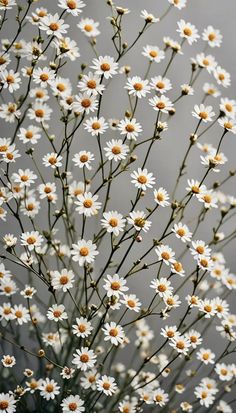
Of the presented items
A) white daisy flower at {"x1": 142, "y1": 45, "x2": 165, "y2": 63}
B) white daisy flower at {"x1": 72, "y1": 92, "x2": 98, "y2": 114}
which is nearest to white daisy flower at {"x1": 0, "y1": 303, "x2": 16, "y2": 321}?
white daisy flower at {"x1": 72, "y1": 92, "x2": 98, "y2": 114}

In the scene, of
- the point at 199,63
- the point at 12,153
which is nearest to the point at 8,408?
the point at 12,153

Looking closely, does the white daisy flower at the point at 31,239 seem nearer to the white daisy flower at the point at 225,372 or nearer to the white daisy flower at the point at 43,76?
the white daisy flower at the point at 43,76

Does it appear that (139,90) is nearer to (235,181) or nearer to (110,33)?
(110,33)

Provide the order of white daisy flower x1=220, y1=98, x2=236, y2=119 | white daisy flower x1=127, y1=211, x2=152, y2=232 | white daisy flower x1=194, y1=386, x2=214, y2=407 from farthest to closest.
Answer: white daisy flower x1=194, y1=386, x2=214, y2=407 < white daisy flower x1=220, y1=98, x2=236, y2=119 < white daisy flower x1=127, y1=211, x2=152, y2=232

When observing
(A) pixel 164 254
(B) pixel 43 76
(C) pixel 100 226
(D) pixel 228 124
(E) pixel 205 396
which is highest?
(C) pixel 100 226

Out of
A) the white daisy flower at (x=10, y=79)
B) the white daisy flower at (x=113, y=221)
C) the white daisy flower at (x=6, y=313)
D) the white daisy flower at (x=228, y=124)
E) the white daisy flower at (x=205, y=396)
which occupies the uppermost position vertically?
the white daisy flower at (x=10, y=79)

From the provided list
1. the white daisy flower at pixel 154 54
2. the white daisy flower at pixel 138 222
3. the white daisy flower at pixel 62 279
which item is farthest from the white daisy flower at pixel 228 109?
the white daisy flower at pixel 62 279

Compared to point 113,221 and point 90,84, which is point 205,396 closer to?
point 113,221

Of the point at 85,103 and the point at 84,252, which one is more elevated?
the point at 85,103

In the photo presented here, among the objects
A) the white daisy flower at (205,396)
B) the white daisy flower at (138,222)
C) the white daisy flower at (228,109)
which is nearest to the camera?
the white daisy flower at (138,222)

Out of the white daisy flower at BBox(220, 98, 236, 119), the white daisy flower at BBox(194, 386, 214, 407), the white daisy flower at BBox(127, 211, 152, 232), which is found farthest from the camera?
the white daisy flower at BBox(194, 386, 214, 407)

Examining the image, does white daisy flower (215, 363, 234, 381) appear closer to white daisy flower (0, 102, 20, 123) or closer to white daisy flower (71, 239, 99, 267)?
white daisy flower (71, 239, 99, 267)

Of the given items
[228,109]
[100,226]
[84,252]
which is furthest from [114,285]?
[100,226]
